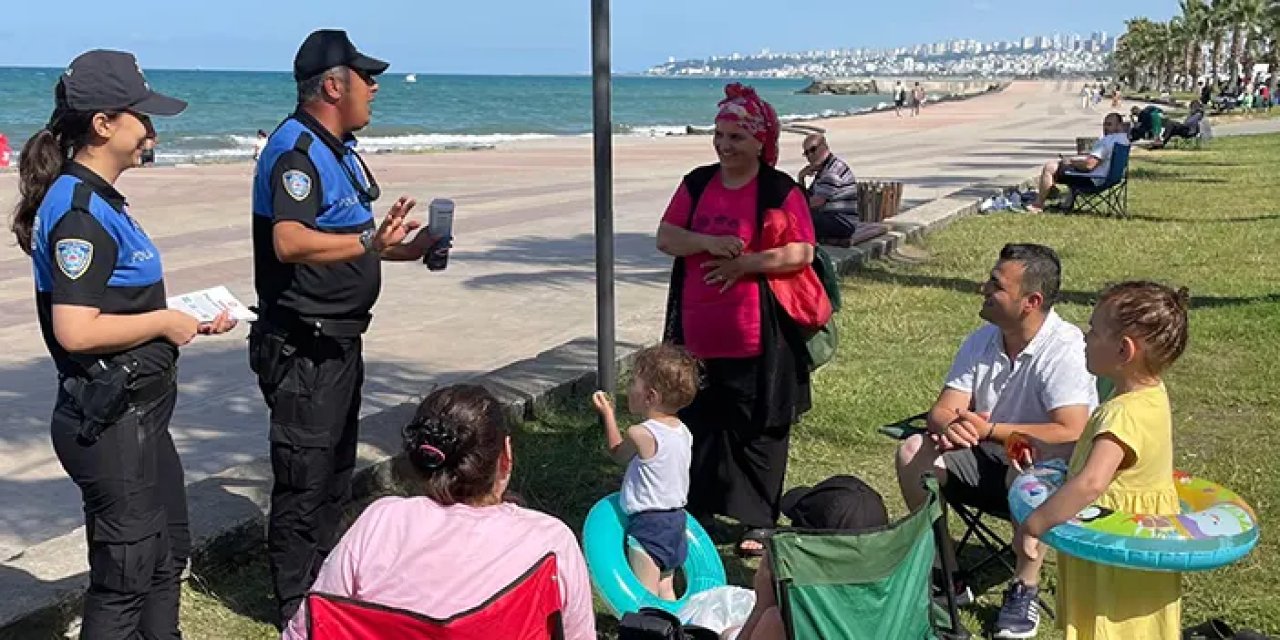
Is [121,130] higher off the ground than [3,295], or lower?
higher

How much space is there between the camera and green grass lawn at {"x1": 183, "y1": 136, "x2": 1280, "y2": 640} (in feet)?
13.8

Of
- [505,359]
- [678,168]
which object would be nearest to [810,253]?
[505,359]

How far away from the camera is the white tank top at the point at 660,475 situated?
3.88m

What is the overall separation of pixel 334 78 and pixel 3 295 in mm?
7484

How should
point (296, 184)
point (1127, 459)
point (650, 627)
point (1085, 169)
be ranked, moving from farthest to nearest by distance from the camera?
point (1085, 169)
point (296, 184)
point (1127, 459)
point (650, 627)

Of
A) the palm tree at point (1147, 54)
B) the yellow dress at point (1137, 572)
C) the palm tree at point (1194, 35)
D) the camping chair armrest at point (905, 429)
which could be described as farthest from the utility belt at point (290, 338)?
the palm tree at point (1147, 54)

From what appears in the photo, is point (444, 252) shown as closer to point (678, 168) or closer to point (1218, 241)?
point (1218, 241)

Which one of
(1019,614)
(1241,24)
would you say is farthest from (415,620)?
(1241,24)

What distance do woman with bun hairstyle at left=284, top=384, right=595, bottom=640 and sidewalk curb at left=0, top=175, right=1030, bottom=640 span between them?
1.54 metres

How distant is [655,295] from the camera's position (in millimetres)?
10117

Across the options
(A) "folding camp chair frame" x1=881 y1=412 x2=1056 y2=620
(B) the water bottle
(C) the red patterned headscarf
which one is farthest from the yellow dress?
(B) the water bottle

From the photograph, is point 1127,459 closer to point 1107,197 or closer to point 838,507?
point 838,507

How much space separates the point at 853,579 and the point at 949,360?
4823mm

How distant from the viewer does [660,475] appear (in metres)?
3.89
